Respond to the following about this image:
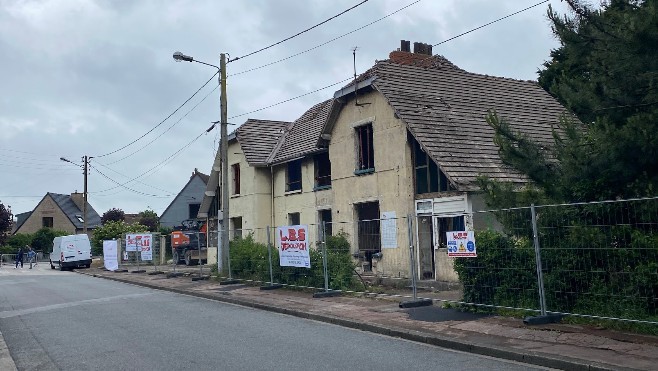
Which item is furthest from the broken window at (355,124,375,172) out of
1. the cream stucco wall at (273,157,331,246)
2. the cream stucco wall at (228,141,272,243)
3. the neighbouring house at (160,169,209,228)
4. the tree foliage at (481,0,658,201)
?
the neighbouring house at (160,169,209,228)

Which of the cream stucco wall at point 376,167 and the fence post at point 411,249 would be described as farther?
the cream stucco wall at point 376,167

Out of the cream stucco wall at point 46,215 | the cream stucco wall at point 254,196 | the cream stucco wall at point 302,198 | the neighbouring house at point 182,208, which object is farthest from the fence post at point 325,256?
the cream stucco wall at point 46,215

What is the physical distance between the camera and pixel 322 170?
25000 millimetres

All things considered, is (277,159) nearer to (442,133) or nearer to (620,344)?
(442,133)

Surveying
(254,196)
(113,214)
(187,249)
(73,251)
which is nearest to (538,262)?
(254,196)

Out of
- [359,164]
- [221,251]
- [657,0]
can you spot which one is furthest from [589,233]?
[221,251]

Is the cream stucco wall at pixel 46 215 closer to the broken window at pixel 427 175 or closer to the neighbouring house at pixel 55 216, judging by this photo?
the neighbouring house at pixel 55 216

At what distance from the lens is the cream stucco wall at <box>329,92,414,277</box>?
19.3 meters

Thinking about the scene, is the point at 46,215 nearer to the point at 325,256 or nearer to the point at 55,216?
the point at 55,216

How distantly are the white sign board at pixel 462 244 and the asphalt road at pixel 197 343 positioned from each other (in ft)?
8.08

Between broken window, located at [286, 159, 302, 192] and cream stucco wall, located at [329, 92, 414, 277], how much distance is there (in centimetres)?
393

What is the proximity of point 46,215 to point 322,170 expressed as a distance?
62.7m

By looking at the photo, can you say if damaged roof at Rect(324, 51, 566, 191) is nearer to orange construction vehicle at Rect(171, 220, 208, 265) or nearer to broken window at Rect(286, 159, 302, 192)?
broken window at Rect(286, 159, 302, 192)

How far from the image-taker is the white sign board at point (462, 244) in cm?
1123
